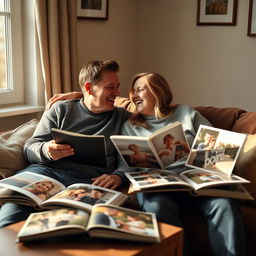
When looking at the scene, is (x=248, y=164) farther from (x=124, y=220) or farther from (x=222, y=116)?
(x=124, y=220)

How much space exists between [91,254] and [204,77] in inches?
94.7

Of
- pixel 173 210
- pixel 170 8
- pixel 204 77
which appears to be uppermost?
pixel 170 8

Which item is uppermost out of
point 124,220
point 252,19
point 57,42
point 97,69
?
point 252,19

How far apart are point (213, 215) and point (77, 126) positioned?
2.99ft

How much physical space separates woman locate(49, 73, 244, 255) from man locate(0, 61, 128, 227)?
11 cm

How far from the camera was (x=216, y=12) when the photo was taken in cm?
347

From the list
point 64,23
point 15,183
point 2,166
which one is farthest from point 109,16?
point 15,183

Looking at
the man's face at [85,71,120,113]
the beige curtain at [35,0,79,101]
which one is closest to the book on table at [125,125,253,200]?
the man's face at [85,71,120,113]

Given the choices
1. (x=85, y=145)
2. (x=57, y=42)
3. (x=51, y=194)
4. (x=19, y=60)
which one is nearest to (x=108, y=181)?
(x=85, y=145)

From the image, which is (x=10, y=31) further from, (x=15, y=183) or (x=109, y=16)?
(x=15, y=183)

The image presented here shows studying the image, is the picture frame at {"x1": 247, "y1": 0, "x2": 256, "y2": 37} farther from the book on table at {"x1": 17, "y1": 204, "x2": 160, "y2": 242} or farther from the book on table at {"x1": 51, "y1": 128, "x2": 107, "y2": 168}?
the book on table at {"x1": 17, "y1": 204, "x2": 160, "y2": 242}

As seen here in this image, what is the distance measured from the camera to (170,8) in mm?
3748

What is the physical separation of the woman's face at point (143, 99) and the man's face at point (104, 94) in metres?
A: 0.12

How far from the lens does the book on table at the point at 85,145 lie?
2160 millimetres
